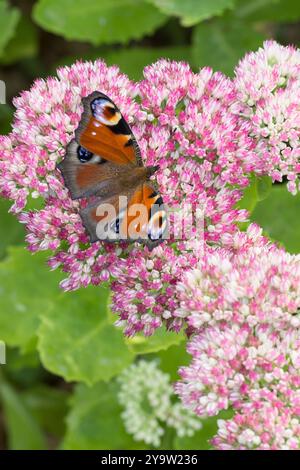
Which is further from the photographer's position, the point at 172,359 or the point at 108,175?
the point at 172,359

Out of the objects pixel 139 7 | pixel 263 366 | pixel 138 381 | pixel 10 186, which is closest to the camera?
pixel 263 366

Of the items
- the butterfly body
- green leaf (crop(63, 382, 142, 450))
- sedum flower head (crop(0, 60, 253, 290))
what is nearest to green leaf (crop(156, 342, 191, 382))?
green leaf (crop(63, 382, 142, 450))

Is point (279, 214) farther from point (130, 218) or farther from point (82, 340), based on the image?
point (130, 218)

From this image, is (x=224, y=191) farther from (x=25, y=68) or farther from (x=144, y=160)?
(x=25, y=68)

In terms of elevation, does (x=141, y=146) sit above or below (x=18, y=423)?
above

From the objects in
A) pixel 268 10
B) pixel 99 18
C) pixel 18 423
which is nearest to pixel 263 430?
pixel 18 423

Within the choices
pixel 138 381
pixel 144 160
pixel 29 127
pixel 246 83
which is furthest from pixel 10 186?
pixel 138 381

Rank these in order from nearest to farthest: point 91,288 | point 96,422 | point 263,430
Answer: point 263,430 → point 91,288 → point 96,422
